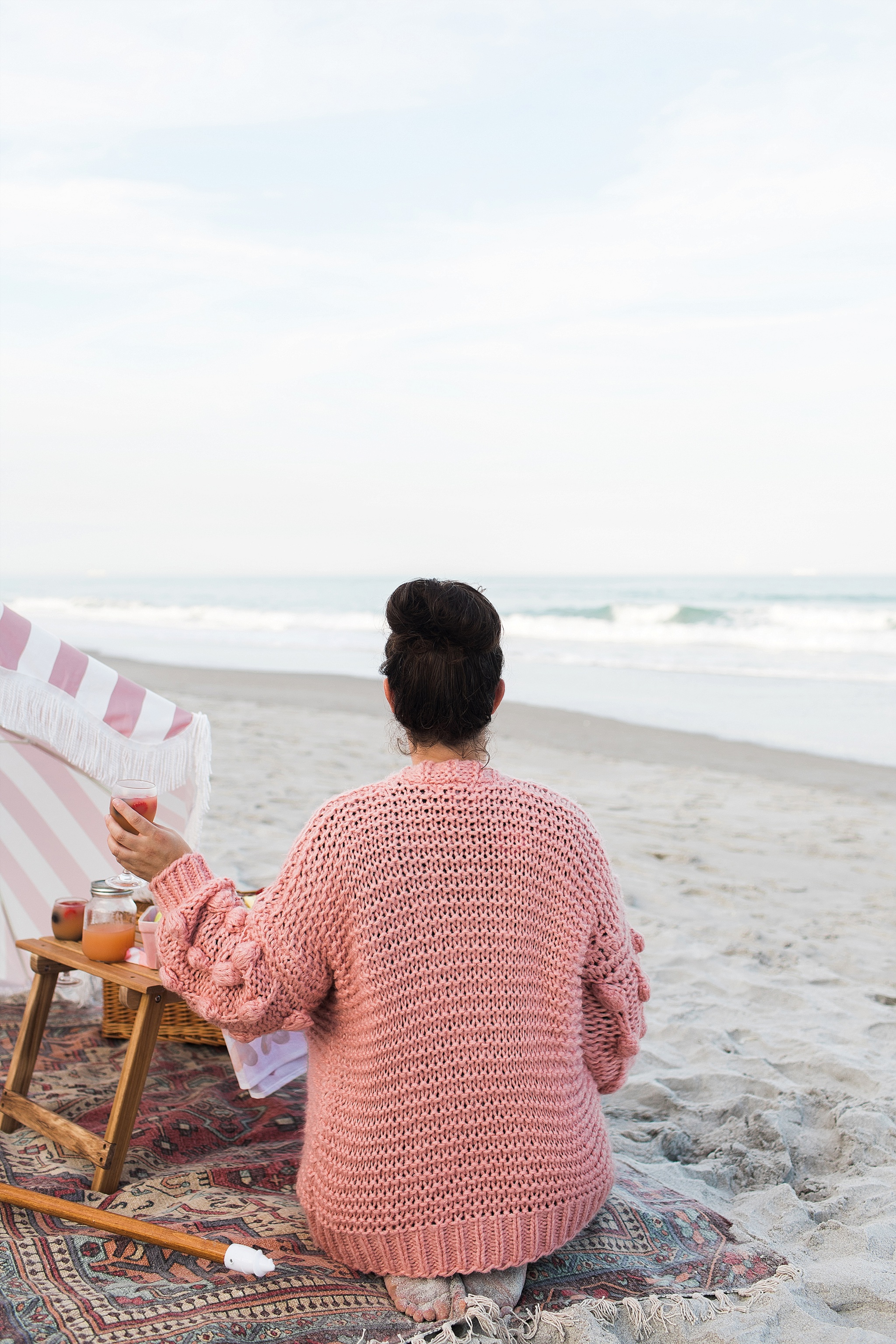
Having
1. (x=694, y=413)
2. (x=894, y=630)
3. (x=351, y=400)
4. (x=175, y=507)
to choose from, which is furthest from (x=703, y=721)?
(x=175, y=507)

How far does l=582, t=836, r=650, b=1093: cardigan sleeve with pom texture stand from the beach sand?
20.2 inches

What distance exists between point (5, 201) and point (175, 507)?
3103 cm

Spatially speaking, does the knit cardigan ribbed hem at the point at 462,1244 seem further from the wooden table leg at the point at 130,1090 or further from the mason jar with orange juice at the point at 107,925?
the mason jar with orange juice at the point at 107,925

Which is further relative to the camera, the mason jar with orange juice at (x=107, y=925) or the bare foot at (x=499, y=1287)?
the mason jar with orange juice at (x=107, y=925)

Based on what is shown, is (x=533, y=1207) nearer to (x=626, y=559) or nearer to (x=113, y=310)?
(x=113, y=310)

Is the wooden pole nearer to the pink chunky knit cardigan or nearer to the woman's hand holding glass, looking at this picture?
the pink chunky knit cardigan

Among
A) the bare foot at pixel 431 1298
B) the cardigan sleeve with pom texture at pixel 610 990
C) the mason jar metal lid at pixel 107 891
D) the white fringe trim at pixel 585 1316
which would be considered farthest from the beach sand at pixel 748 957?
the mason jar metal lid at pixel 107 891

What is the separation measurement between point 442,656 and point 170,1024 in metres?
2.08

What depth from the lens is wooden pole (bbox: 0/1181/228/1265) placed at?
79.1 inches

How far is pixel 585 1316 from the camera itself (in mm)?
1856

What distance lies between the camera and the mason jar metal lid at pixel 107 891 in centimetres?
246

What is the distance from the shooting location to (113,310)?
14.9 m

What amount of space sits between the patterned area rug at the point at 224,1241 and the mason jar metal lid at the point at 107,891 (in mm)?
673

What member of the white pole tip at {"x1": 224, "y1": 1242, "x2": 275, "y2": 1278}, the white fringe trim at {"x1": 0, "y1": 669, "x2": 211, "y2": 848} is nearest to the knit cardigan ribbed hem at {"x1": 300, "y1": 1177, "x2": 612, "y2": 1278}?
the white pole tip at {"x1": 224, "y1": 1242, "x2": 275, "y2": 1278}
